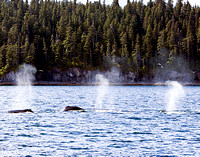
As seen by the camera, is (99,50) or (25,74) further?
(99,50)

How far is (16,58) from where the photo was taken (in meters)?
163

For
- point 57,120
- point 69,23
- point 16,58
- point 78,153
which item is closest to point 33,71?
point 16,58

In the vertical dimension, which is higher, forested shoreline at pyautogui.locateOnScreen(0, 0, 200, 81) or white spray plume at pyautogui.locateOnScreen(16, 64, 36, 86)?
forested shoreline at pyautogui.locateOnScreen(0, 0, 200, 81)

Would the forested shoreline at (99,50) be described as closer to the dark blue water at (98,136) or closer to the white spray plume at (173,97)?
the white spray plume at (173,97)

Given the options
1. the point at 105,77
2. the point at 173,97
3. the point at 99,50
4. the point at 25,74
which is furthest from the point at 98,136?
the point at 99,50

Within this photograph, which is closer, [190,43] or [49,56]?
[49,56]

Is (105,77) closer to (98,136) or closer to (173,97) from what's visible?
(173,97)

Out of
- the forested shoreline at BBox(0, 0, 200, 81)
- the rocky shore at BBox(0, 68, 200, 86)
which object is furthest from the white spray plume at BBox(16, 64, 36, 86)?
the forested shoreline at BBox(0, 0, 200, 81)

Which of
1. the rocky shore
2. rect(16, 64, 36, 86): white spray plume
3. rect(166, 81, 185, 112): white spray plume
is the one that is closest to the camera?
rect(166, 81, 185, 112): white spray plume

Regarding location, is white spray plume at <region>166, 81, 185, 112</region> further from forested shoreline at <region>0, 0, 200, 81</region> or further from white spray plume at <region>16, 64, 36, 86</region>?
white spray plume at <region>16, 64, 36, 86</region>

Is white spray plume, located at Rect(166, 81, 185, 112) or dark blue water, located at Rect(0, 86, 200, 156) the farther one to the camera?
white spray plume, located at Rect(166, 81, 185, 112)

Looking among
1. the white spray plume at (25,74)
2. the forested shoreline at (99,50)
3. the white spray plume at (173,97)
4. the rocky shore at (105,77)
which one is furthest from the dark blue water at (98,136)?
the rocky shore at (105,77)

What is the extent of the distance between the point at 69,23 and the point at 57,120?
167818 mm

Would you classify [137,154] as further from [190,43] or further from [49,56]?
[190,43]
